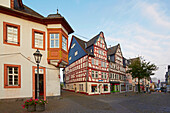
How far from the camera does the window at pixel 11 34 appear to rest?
12.2 m

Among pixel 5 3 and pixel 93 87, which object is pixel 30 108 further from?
pixel 93 87

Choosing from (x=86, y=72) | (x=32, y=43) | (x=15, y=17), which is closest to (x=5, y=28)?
(x=15, y=17)

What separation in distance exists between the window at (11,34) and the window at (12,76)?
7.24 ft

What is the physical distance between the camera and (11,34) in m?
12.7

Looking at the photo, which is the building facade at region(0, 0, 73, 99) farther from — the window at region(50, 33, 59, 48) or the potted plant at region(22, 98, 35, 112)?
the potted plant at region(22, 98, 35, 112)

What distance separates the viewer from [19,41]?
42.3ft

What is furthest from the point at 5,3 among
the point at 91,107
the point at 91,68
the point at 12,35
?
the point at 91,68

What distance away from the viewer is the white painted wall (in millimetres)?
11858

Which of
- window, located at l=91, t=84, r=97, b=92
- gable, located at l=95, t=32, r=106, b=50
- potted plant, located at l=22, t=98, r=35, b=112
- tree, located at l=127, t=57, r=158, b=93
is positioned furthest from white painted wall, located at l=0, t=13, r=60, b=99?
tree, located at l=127, t=57, r=158, b=93

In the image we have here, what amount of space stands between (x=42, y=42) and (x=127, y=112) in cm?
1053

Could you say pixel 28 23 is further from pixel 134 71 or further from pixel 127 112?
pixel 134 71

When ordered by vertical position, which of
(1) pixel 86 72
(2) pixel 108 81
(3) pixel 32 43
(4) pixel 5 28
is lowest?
(2) pixel 108 81

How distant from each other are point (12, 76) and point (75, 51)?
22698 millimetres

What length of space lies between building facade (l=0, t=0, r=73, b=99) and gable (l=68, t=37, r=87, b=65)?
14.9m
